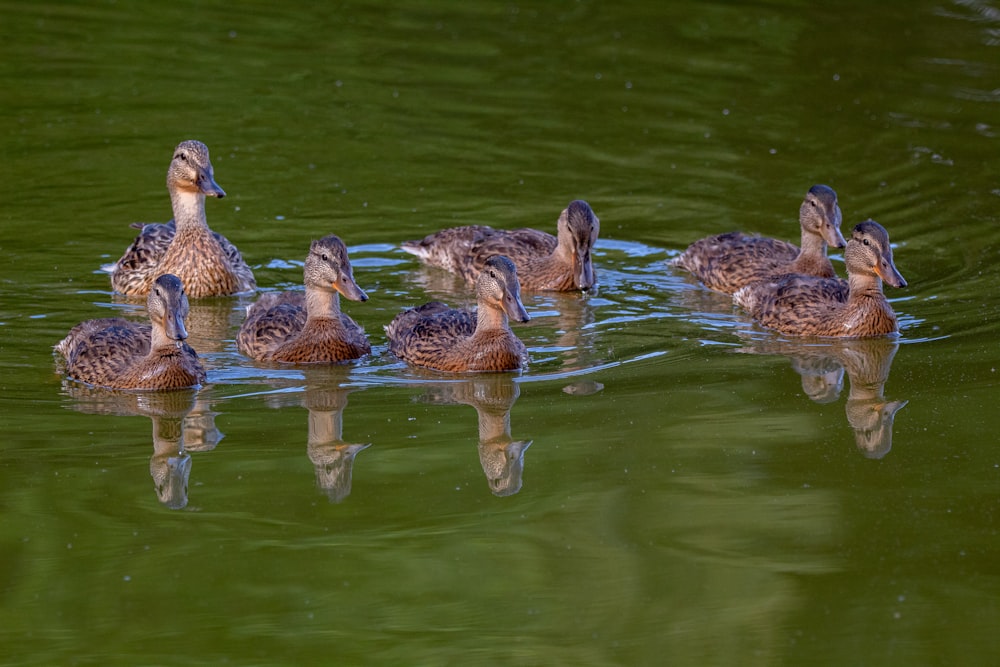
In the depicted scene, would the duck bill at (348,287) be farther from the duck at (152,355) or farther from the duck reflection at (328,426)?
the duck at (152,355)

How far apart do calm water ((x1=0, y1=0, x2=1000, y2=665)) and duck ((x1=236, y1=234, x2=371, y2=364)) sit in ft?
0.70

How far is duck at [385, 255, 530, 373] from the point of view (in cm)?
1061

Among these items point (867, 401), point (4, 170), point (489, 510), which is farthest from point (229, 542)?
point (4, 170)

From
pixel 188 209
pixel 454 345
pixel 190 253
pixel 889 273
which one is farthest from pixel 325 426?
pixel 188 209

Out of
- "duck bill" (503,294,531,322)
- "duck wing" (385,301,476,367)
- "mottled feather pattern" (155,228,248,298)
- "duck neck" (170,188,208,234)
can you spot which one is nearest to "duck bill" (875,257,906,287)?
"duck bill" (503,294,531,322)

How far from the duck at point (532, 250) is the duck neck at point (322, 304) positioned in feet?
7.88

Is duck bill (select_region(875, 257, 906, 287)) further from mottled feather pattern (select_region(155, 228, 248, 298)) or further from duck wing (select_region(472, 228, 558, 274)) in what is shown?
mottled feather pattern (select_region(155, 228, 248, 298))

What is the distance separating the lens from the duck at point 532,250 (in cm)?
1301

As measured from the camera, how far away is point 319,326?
36.0 feet

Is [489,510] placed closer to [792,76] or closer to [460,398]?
[460,398]

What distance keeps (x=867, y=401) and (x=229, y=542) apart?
4120 mm

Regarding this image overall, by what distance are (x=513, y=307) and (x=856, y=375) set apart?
2166 mm

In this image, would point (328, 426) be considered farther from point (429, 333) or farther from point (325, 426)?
point (429, 333)

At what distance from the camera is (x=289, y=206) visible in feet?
49.6
